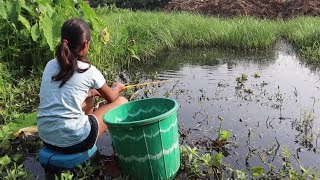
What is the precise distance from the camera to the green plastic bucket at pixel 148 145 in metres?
2.73

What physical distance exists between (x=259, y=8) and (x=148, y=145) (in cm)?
1088

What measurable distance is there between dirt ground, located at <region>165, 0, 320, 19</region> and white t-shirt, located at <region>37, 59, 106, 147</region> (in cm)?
1011

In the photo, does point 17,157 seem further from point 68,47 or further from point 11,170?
point 68,47

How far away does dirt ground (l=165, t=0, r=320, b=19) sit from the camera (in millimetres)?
11867

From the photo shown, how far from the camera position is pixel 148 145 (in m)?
2.79

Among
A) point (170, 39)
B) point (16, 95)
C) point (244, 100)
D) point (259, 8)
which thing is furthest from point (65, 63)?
point (259, 8)

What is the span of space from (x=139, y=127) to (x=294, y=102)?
2.74 m

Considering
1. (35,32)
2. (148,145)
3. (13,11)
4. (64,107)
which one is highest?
(13,11)

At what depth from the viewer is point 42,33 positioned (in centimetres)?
488

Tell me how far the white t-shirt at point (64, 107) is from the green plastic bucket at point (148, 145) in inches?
10.4

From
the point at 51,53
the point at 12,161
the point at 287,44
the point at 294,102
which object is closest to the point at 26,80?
the point at 51,53

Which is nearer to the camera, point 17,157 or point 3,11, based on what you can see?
point 17,157

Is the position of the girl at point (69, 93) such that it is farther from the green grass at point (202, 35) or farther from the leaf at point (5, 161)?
the green grass at point (202, 35)

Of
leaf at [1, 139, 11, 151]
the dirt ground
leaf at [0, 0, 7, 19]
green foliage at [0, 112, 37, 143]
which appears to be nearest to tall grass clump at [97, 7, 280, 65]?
leaf at [0, 0, 7, 19]
